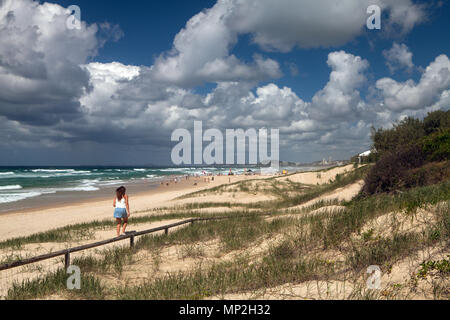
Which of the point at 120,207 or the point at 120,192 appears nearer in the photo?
the point at 120,192

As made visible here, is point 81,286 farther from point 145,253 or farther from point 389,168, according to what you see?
point 389,168

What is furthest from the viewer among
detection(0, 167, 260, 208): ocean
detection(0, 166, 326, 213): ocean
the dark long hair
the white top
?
detection(0, 167, 260, 208): ocean

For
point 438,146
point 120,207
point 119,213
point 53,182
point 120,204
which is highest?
point 438,146

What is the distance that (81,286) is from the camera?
505cm

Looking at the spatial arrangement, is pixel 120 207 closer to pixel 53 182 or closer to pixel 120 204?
pixel 120 204

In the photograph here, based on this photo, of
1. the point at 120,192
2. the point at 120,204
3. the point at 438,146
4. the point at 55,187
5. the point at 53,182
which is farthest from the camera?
the point at 53,182

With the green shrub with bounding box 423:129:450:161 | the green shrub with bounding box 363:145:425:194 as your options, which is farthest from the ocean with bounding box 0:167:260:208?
the green shrub with bounding box 423:129:450:161

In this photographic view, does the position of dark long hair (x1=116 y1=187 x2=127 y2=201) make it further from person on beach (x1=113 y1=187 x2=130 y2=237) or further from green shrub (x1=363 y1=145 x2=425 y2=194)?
green shrub (x1=363 y1=145 x2=425 y2=194)

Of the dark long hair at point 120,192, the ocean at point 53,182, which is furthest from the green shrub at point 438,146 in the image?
the ocean at point 53,182

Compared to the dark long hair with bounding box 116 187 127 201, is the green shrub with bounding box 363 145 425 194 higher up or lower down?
higher up

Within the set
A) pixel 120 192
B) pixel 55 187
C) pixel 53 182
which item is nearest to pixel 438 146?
pixel 120 192

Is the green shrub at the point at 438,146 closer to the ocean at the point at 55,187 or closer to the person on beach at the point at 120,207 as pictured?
the person on beach at the point at 120,207
